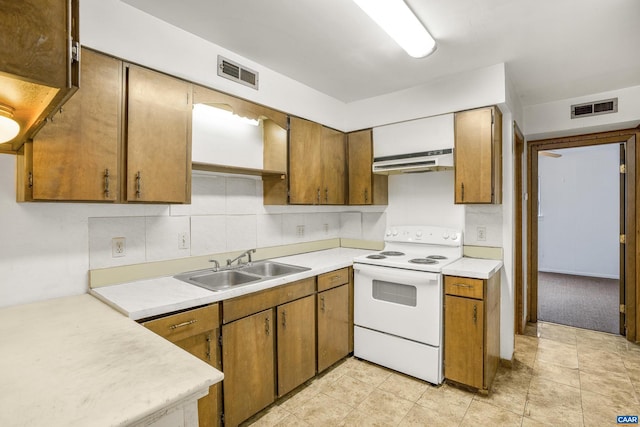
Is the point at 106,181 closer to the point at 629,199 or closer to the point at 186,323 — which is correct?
the point at 186,323

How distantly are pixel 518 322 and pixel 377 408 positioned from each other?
223 cm

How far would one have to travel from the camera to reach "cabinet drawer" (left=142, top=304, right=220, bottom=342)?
157 cm

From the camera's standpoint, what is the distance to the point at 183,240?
230cm

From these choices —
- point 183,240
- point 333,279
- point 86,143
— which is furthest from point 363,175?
point 86,143

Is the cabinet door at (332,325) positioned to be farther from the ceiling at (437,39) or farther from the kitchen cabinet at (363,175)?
the ceiling at (437,39)

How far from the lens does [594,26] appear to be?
2.04 metres

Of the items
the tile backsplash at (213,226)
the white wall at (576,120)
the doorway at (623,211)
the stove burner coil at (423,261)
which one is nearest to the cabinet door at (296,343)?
the tile backsplash at (213,226)

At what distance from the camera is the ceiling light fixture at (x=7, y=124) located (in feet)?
3.15

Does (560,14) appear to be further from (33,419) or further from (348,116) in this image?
(33,419)

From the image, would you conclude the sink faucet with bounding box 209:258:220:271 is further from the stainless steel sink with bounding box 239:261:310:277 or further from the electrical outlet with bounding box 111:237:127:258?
the electrical outlet with bounding box 111:237:127:258

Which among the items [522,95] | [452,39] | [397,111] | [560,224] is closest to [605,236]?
[560,224]

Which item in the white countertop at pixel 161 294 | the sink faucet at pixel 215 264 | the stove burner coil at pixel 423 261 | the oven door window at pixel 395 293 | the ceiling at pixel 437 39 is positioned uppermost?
Answer: the ceiling at pixel 437 39

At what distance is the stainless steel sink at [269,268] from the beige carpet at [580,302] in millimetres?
3384

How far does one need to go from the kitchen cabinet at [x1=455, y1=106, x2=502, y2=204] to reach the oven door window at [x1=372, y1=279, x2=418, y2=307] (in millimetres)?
872
